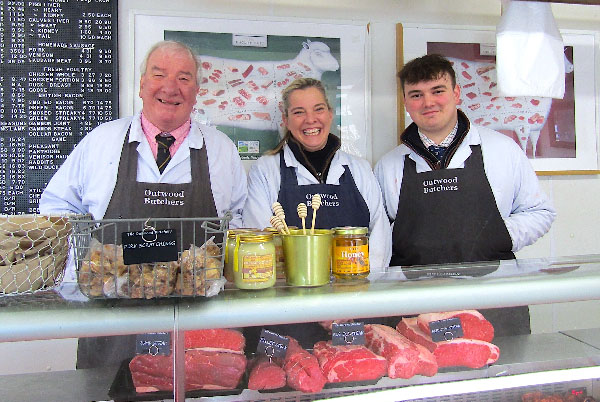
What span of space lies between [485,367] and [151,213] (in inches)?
Result: 69.1

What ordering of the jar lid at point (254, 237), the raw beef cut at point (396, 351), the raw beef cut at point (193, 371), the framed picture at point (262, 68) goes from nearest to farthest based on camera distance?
the jar lid at point (254, 237) → the raw beef cut at point (193, 371) → the raw beef cut at point (396, 351) → the framed picture at point (262, 68)

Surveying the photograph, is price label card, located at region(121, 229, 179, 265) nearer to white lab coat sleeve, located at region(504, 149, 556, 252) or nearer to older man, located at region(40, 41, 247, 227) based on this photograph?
older man, located at region(40, 41, 247, 227)

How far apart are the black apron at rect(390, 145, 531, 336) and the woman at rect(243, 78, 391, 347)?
0.15m

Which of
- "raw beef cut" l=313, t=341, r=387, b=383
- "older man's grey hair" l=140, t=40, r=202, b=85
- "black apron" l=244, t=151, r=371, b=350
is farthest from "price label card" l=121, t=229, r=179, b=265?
"older man's grey hair" l=140, t=40, r=202, b=85

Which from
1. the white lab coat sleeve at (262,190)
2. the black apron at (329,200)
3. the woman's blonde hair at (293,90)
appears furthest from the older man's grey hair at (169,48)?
the black apron at (329,200)

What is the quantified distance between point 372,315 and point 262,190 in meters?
1.77

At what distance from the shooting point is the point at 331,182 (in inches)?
121

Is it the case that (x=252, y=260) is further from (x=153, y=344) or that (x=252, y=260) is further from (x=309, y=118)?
(x=309, y=118)

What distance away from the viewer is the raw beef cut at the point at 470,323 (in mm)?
1804

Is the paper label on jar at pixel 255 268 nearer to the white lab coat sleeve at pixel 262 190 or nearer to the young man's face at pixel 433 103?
the white lab coat sleeve at pixel 262 190

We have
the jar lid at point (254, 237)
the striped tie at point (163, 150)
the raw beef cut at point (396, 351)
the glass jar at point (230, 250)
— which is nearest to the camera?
the jar lid at point (254, 237)

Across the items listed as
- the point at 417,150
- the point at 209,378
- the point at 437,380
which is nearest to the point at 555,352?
the point at 437,380

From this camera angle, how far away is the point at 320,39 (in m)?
3.47

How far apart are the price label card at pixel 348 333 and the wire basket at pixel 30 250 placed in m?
0.90
